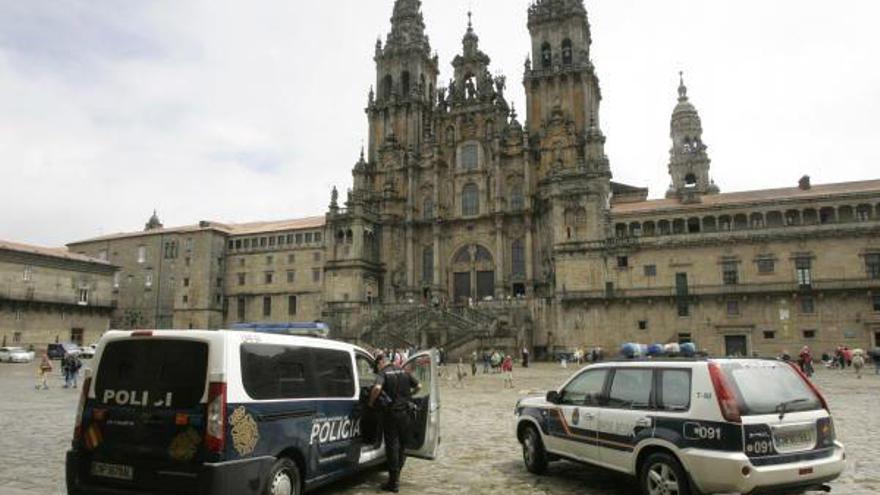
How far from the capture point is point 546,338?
166 feet

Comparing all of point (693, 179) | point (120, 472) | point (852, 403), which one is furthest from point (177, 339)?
point (693, 179)

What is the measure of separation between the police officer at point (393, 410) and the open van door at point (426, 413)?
19.4 inches

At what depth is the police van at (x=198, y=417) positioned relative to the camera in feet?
21.0

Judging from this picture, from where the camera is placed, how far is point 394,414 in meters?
8.63

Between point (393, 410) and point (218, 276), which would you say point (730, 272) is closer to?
point (393, 410)

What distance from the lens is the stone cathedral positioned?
44.0 m

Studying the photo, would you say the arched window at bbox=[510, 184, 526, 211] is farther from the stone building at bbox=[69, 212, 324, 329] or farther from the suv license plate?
the suv license plate

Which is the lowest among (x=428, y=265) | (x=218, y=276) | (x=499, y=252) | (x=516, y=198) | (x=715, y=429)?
(x=715, y=429)

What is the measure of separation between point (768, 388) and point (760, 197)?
4596cm

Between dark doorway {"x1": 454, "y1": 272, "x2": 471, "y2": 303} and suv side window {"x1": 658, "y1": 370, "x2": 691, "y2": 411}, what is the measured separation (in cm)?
5209

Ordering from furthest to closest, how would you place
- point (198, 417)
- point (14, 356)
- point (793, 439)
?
point (14, 356) → point (793, 439) → point (198, 417)

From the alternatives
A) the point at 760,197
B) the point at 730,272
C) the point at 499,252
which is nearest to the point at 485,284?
the point at 499,252

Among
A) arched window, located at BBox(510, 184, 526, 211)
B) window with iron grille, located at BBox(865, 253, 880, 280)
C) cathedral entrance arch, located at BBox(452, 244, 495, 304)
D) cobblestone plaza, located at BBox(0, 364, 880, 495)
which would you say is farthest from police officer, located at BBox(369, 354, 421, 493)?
arched window, located at BBox(510, 184, 526, 211)

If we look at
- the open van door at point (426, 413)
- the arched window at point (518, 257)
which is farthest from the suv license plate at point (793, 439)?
the arched window at point (518, 257)
